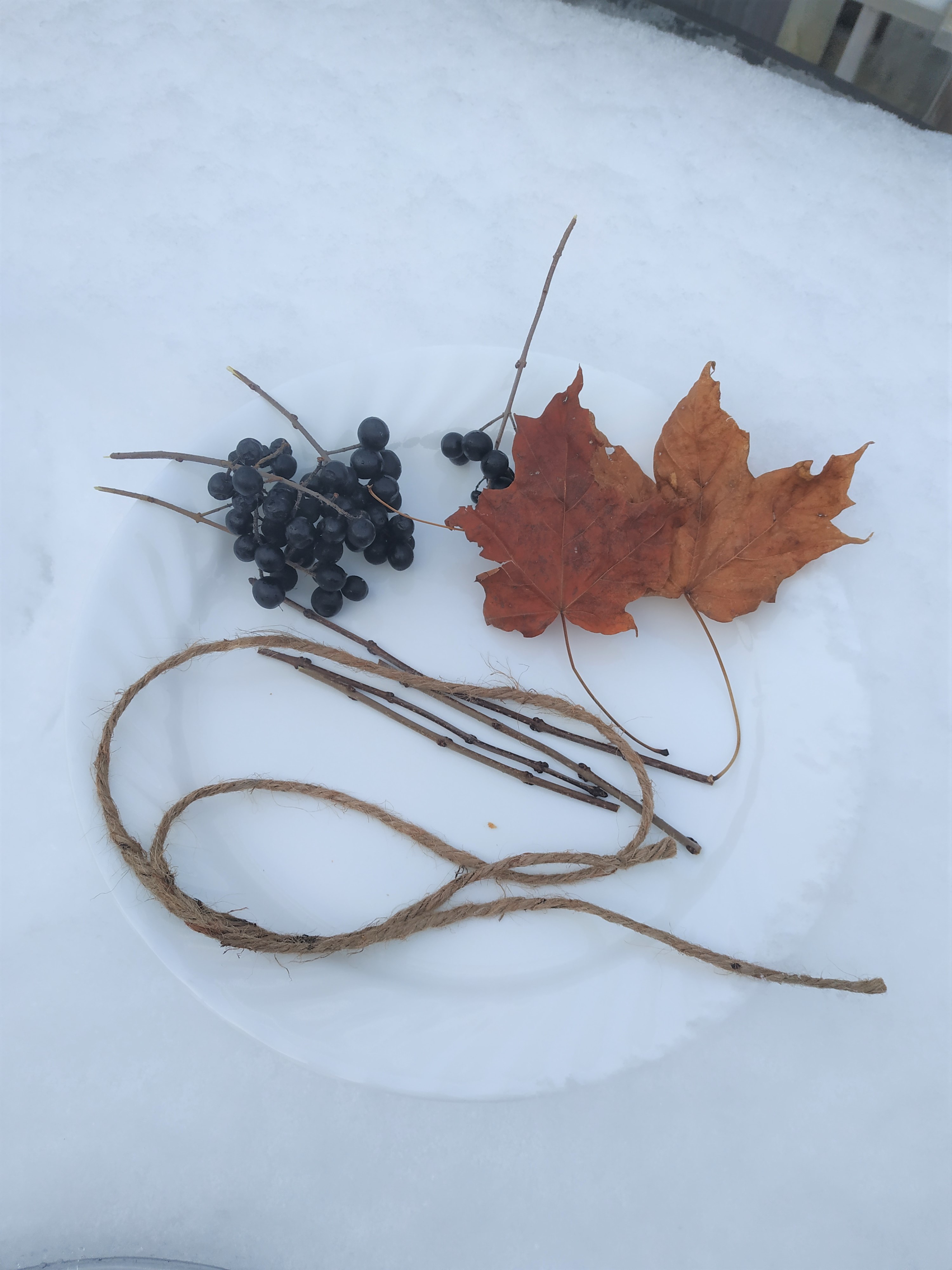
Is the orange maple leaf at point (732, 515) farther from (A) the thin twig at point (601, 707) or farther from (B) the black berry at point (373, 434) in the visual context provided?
(B) the black berry at point (373, 434)

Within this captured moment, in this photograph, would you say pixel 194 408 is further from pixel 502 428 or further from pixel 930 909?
pixel 930 909

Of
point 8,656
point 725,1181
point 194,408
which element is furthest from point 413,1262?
point 194,408

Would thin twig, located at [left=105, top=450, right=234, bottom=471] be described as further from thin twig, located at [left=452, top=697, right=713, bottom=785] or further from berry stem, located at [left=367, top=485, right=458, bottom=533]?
thin twig, located at [left=452, top=697, right=713, bottom=785]

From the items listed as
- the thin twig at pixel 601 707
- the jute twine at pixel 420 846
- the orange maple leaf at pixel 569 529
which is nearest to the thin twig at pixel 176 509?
the jute twine at pixel 420 846

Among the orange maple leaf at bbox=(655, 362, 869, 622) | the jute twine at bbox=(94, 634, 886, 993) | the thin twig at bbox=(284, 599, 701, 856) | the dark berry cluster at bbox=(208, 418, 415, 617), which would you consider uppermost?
the orange maple leaf at bbox=(655, 362, 869, 622)

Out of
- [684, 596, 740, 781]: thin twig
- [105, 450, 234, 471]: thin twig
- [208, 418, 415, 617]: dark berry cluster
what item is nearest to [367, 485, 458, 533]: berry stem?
[208, 418, 415, 617]: dark berry cluster

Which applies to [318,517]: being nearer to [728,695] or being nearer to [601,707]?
[601,707]

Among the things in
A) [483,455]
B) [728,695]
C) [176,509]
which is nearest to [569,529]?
[483,455]
